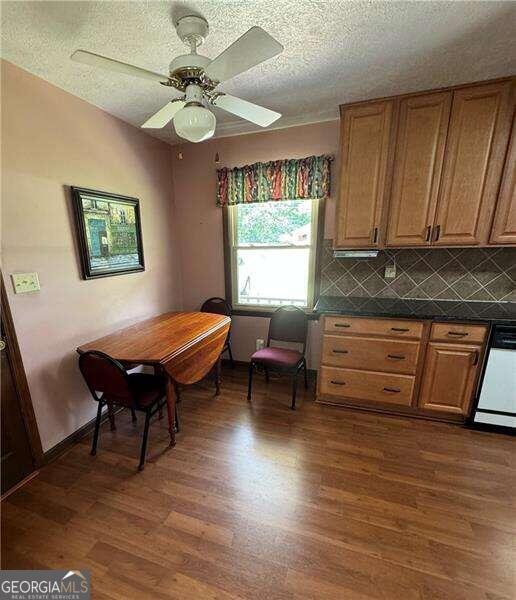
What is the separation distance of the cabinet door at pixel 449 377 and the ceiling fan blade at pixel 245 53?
84.1 inches

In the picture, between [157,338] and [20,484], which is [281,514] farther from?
[20,484]

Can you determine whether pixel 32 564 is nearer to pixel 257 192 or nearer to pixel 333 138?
pixel 257 192

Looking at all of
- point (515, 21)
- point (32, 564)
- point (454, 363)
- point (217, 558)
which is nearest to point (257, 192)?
point (515, 21)

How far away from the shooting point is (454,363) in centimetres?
210

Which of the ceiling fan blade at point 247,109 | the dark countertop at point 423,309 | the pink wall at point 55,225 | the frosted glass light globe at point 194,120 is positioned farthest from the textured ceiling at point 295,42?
the dark countertop at point 423,309

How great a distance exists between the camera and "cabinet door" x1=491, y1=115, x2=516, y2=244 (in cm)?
189

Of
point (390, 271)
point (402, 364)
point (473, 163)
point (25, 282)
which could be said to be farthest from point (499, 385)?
Result: point (25, 282)

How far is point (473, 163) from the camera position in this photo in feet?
6.40

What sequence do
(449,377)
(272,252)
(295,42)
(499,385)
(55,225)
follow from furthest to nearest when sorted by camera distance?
(272,252) → (449,377) → (499,385) → (55,225) → (295,42)

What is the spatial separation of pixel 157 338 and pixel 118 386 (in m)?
0.48

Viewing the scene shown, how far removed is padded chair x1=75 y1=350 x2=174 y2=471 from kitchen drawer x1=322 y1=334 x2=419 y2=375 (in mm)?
1397

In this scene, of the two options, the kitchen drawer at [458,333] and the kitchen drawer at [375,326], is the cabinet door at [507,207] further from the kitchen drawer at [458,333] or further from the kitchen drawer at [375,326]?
the kitchen drawer at [375,326]

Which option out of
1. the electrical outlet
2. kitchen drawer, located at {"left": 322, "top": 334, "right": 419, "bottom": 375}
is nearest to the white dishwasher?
kitchen drawer, located at {"left": 322, "top": 334, "right": 419, "bottom": 375}

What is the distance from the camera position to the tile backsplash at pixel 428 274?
7.56 feet
